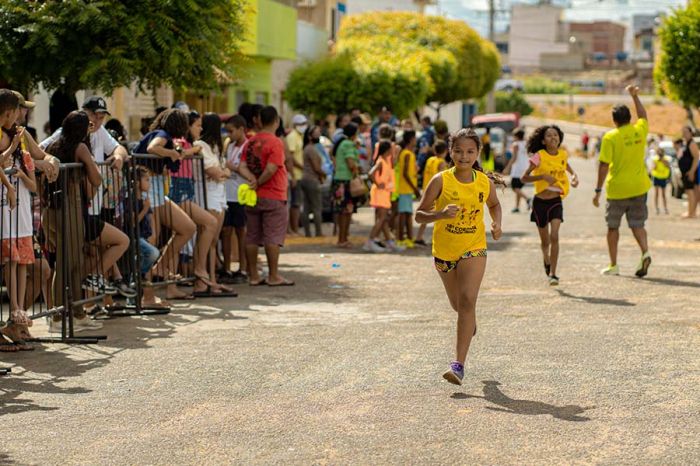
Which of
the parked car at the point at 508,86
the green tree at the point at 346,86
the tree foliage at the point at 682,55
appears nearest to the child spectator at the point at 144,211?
the tree foliage at the point at 682,55

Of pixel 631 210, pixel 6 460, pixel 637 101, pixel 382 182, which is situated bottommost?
pixel 6 460

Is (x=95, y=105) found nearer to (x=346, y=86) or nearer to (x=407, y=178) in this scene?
(x=407, y=178)

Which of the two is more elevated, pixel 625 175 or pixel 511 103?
pixel 511 103

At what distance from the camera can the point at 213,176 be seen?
12.3m

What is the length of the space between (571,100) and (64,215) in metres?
121

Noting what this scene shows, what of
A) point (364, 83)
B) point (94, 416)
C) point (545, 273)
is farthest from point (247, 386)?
point (364, 83)

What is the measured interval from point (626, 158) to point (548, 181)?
1183 millimetres

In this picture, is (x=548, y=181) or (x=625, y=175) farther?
Answer: (x=625, y=175)

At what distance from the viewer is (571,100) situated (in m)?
127

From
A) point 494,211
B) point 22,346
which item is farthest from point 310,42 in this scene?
point 494,211

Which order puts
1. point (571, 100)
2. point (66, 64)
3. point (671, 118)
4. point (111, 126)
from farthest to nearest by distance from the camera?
point (571, 100)
point (671, 118)
point (66, 64)
point (111, 126)

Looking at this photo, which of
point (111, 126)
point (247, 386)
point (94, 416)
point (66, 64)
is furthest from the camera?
point (66, 64)

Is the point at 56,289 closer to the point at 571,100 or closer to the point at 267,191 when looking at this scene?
the point at 267,191

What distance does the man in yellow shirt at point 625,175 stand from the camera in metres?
13.4
